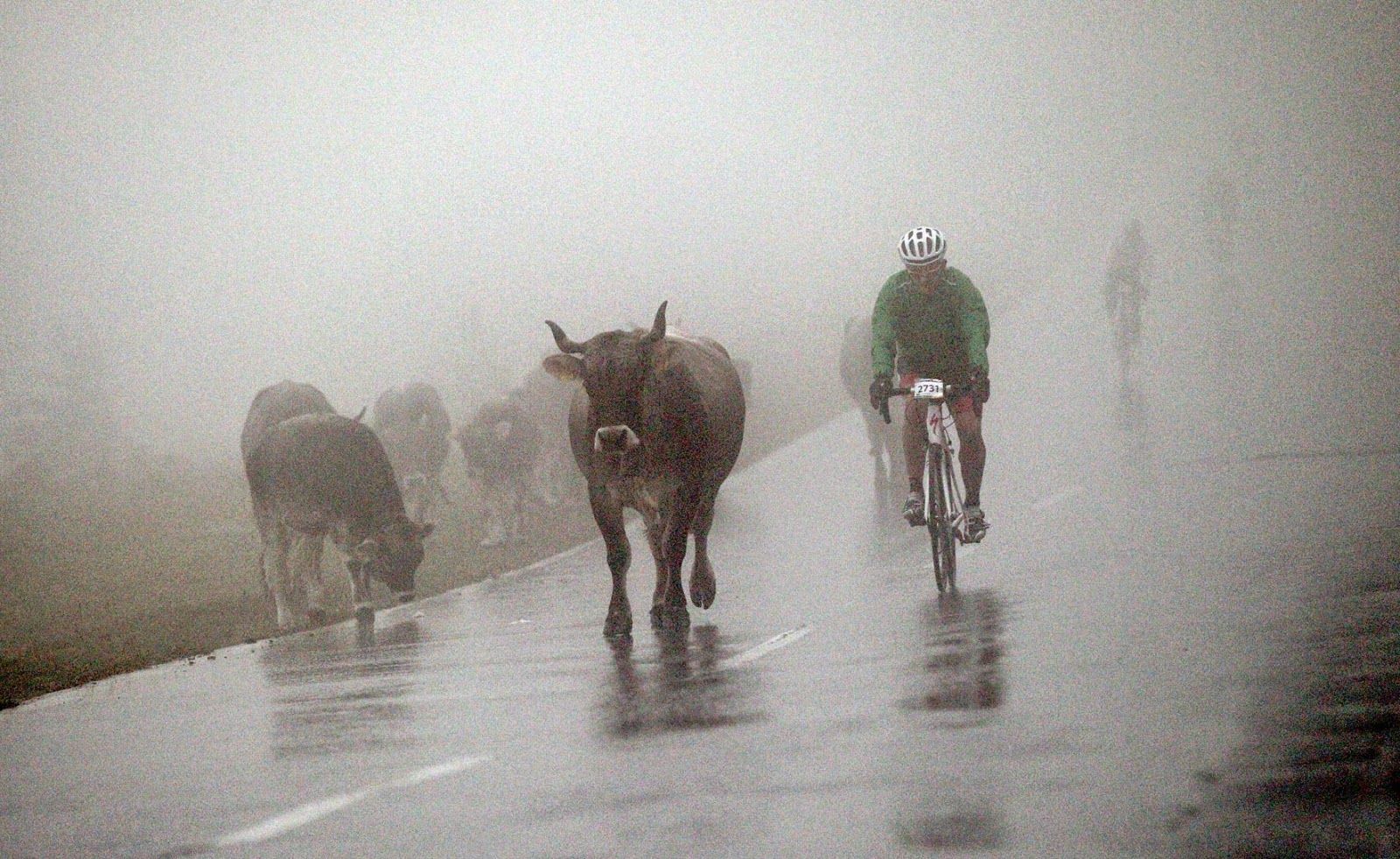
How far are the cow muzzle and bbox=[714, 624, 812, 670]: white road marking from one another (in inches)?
57.3

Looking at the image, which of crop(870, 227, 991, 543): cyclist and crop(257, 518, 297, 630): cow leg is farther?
crop(257, 518, 297, 630): cow leg

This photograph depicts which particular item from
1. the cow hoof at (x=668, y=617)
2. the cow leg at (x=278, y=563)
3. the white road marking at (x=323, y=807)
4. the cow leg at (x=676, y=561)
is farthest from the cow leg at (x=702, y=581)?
the white road marking at (x=323, y=807)

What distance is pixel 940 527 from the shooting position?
1530 centimetres

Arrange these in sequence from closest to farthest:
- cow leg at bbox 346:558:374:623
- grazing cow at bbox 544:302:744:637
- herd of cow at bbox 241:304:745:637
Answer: grazing cow at bbox 544:302:744:637 < herd of cow at bbox 241:304:745:637 < cow leg at bbox 346:558:374:623

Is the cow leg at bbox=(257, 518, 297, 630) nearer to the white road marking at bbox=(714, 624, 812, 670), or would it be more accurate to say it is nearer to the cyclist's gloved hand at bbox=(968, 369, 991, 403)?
the cyclist's gloved hand at bbox=(968, 369, 991, 403)

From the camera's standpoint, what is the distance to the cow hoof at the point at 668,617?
14422 mm

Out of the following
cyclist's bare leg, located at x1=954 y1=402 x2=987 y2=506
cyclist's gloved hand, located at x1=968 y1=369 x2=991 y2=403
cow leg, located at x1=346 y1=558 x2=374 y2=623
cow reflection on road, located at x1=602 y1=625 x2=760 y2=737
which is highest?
cyclist's gloved hand, located at x1=968 y1=369 x2=991 y2=403

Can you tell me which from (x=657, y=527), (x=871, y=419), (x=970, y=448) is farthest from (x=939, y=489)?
(x=871, y=419)

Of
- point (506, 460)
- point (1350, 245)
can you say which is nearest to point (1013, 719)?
point (506, 460)

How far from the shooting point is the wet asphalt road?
23.8ft

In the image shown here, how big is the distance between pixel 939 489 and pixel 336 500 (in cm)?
763

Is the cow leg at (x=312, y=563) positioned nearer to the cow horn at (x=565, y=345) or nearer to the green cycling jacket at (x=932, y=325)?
the green cycling jacket at (x=932, y=325)

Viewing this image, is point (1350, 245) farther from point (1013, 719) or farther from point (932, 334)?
point (1013, 719)

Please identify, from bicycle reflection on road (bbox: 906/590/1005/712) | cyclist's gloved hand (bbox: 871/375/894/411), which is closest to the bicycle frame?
cyclist's gloved hand (bbox: 871/375/894/411)
